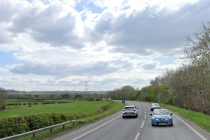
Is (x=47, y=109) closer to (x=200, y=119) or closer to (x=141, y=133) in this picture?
(x=200, y=119)

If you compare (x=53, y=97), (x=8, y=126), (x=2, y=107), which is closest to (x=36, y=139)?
(x=8, y=126)

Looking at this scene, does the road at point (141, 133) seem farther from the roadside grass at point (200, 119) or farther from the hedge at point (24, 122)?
the hedge at point (24, 122)

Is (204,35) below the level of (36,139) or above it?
above

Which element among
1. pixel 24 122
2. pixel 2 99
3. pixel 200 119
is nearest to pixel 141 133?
pixel 24 122

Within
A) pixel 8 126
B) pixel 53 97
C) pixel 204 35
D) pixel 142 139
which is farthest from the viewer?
pixel 53 97

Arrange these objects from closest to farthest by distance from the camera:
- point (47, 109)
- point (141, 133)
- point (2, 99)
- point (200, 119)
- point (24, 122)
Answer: point (141, 133)
point (24, 122)
point (200, 119)
point (47, 109)
point (2, 99)

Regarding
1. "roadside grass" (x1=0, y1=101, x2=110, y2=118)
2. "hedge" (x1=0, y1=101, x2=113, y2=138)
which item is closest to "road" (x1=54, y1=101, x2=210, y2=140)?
"hedge" (x1=0, y1=101, x2=113, y2=138)

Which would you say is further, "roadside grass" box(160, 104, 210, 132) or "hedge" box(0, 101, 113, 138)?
"roadside grass" box(160, 104, 210, 132)

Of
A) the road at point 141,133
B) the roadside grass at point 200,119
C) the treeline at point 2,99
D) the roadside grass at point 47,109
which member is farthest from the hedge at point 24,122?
the treeline at point 2,99

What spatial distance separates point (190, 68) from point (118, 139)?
772 inches

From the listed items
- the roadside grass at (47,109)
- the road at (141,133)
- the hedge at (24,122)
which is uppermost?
the hedge at (24,122)

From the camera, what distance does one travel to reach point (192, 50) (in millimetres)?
25781

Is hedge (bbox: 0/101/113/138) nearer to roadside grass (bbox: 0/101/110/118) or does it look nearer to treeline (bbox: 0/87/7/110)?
roadside grass (bbox: 0/101/110/118)

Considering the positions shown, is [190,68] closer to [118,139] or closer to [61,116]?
[61,116]
